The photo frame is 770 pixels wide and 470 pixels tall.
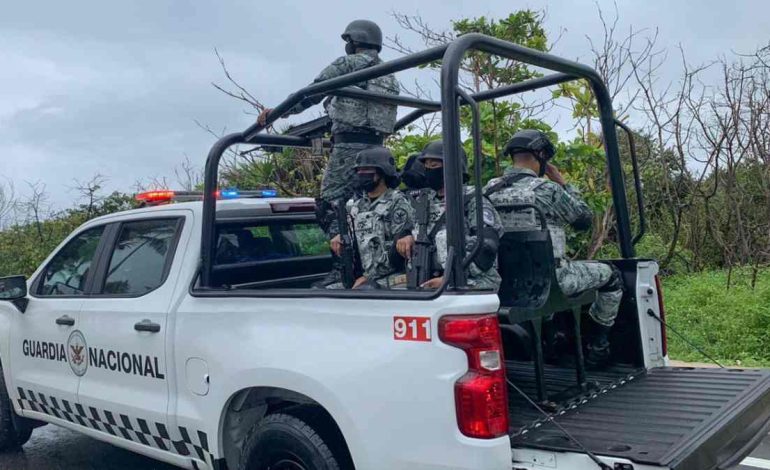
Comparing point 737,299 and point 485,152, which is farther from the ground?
point 485,152

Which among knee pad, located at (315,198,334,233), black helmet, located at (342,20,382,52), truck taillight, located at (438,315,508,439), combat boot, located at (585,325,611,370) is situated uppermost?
black helmet, located at (342,20,382,52)

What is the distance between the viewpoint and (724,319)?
7.51 metres

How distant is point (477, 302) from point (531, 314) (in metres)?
0.69

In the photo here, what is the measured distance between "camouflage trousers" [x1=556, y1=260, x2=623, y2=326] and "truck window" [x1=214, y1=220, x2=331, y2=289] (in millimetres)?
1567

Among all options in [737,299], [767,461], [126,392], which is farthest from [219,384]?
[737,299]

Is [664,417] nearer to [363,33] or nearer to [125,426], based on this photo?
[125,426]

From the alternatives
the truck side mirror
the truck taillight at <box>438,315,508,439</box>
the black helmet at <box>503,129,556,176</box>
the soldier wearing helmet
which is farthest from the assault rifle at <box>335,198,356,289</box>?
the truck side mirror

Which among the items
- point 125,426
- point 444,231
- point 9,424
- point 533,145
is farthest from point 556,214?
point 9,424

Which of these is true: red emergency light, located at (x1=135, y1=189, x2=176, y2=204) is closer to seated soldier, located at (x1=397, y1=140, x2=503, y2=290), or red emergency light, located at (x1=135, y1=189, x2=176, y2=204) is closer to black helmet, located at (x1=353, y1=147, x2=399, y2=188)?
Result: black helmet, located at (x1=353, y1=147, x2=399, y2=188)

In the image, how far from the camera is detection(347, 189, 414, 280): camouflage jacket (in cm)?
390

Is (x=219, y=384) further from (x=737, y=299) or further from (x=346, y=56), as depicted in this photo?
(x=737, y=299)

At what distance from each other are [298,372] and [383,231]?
1.17 metres

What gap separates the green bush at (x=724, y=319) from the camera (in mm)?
6863

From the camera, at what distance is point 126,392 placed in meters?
3.91
